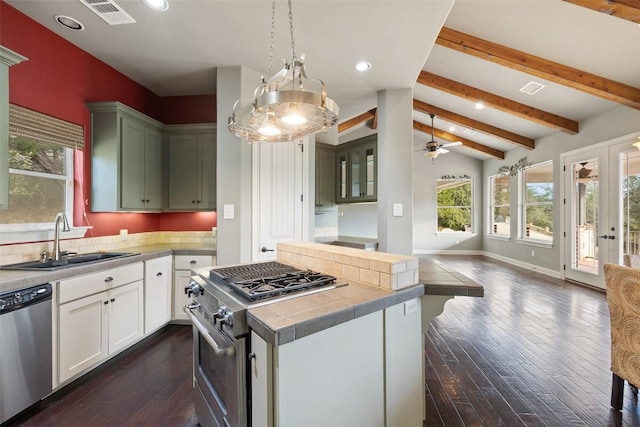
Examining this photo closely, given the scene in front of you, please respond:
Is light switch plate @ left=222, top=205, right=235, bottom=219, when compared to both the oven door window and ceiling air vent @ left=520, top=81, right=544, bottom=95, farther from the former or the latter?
ceiling air vent @ left=520, top=81, right=544, bottom=95

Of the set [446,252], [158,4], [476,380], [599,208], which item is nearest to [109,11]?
[158,4]

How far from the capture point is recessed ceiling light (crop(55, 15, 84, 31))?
232cm

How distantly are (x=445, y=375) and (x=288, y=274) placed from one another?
1766mm

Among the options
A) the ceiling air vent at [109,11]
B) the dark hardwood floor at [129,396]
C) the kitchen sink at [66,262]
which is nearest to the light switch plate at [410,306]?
the dark hardwood floor at [129,396]

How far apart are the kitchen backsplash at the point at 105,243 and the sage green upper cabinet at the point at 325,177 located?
1679 millimetres

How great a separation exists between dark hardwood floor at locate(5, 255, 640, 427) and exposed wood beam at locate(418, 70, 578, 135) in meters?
3.21

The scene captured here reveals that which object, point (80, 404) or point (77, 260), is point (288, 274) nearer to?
point (80, 404)

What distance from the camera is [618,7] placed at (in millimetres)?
2432

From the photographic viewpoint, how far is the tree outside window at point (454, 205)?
8906 mm

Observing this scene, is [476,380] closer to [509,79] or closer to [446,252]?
[509,79]

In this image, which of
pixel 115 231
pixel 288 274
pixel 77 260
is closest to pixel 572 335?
pixel 288 274

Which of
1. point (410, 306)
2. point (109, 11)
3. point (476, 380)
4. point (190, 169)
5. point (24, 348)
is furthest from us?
point (190, 169)

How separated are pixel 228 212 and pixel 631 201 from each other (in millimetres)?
5622

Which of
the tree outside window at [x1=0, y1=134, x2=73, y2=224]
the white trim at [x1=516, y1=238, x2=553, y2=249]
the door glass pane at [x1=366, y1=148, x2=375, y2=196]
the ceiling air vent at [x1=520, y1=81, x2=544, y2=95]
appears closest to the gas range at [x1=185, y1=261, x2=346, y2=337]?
the tree outside window at [x1=0, y1=134, x2=73, y2=224]
